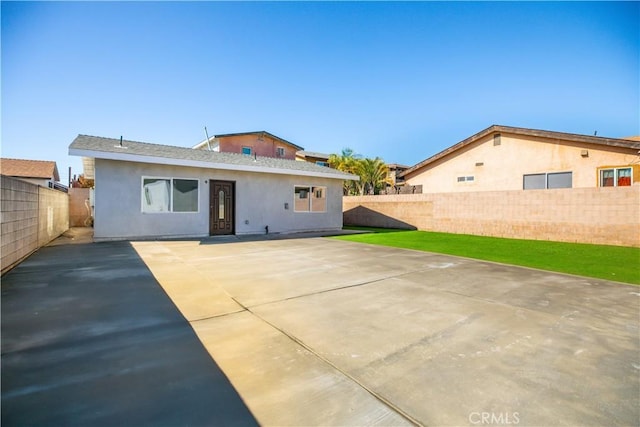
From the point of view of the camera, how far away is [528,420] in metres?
1.74

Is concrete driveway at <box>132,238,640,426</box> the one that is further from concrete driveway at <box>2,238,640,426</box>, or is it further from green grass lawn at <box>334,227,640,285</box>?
green grass lawn at <box>334,227,640,285</box>

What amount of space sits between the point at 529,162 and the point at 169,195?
52.4 feet

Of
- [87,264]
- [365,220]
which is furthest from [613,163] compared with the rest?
[87,264]

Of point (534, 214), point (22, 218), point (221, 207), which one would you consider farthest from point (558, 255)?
point (22, 218)

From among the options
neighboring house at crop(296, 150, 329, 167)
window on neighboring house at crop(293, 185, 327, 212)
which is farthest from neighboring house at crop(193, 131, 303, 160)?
window on neighboring house at crop(293, 185, 327, 212)

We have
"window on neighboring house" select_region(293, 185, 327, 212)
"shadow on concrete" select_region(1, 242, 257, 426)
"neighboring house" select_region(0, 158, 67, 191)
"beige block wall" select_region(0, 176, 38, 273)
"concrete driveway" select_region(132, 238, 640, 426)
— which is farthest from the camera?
"neighboring house" select_region(0, 158, 67, 191)

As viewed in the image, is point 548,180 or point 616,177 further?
point 548,180

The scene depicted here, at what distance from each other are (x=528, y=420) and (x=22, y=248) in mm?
8736

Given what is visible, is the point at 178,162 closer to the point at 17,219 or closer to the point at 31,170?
the point at 17,219

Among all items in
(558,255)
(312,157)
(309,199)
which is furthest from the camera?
(312,157)

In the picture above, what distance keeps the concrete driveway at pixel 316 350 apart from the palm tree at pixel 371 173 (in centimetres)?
2072

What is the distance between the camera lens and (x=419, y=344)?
108 inches

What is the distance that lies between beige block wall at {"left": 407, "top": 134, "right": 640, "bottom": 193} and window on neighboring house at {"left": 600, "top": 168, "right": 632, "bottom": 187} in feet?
0.67

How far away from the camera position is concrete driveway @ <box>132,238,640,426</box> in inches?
73.1
